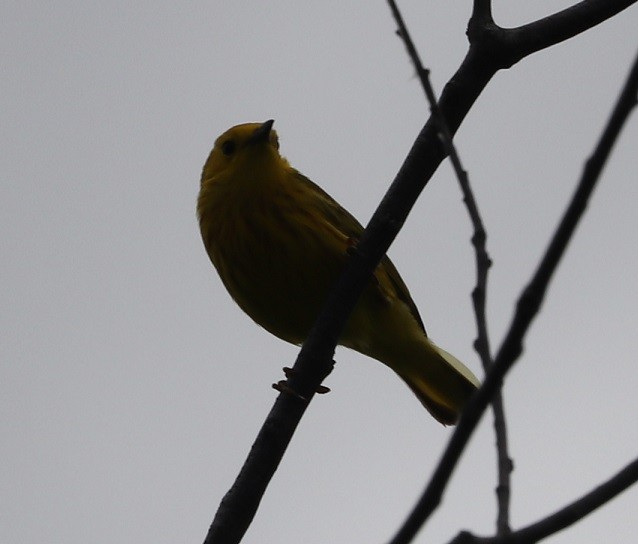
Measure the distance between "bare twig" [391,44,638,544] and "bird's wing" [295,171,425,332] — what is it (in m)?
4.15

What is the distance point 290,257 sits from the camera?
18.7 ft

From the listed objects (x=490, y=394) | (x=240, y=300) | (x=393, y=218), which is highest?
(x=240, y=300)

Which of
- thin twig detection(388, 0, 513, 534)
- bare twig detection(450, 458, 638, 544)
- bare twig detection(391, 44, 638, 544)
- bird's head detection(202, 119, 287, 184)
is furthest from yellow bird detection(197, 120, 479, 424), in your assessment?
bare twig detection(391, 44, 638, 544)

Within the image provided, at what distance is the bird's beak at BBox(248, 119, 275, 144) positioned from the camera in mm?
6258

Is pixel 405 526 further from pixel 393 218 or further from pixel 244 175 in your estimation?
pixel 244 175

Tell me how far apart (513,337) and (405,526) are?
338 mm

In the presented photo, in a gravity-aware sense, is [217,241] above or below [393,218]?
above

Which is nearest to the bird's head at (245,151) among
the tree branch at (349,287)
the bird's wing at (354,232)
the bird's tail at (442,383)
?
the bird's wing at (354,232)

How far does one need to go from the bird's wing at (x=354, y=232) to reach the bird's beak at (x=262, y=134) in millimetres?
280

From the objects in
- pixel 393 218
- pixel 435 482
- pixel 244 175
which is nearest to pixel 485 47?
pixel 393 218

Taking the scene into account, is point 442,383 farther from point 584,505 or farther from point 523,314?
point 523,314

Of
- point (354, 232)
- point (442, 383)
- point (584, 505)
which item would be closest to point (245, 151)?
point (354, 232)

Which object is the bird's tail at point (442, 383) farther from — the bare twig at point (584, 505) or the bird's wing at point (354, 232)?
the bare twig at point (584, 505)

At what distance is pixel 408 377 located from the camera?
6.68 meters
